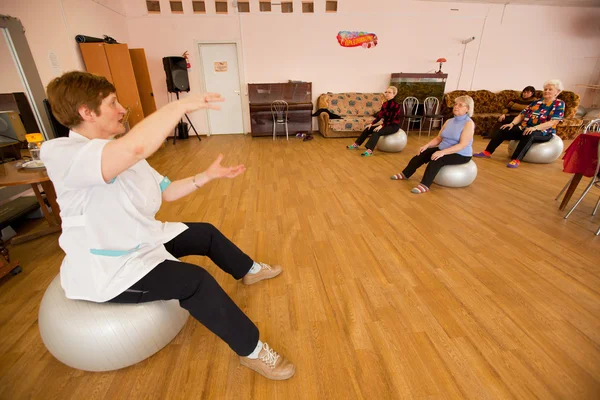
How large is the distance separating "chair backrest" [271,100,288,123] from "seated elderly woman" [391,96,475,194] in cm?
361

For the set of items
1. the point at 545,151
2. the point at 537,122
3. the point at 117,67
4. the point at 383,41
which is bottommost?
the point at 545,151

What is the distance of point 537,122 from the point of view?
4.00 metres

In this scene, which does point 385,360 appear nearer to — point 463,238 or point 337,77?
point 463,238

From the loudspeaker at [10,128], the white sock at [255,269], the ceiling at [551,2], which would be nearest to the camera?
the white sock at [255,269]

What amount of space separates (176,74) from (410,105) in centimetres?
517

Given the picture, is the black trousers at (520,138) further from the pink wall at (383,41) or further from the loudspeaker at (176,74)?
the loudspeaker at (176,74)

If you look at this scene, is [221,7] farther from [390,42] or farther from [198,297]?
[198,297]

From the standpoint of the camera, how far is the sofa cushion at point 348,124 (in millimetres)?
5949

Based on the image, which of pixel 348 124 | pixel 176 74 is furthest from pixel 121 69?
pixel 348 124

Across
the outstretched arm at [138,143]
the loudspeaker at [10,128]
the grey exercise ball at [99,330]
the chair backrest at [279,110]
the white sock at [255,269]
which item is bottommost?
the white sock at [255,269]

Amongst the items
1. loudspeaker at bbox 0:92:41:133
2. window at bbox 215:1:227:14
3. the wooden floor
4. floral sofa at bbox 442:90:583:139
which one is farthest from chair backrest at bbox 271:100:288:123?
loudspeaker at bbox 0:92:41:133

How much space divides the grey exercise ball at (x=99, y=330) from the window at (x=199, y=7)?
6.46m

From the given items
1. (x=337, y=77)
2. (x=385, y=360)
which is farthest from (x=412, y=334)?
(x=337, y=77)

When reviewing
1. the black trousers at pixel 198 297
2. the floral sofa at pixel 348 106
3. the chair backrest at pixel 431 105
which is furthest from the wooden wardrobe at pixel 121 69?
the chair backrest at pixel 431 105
